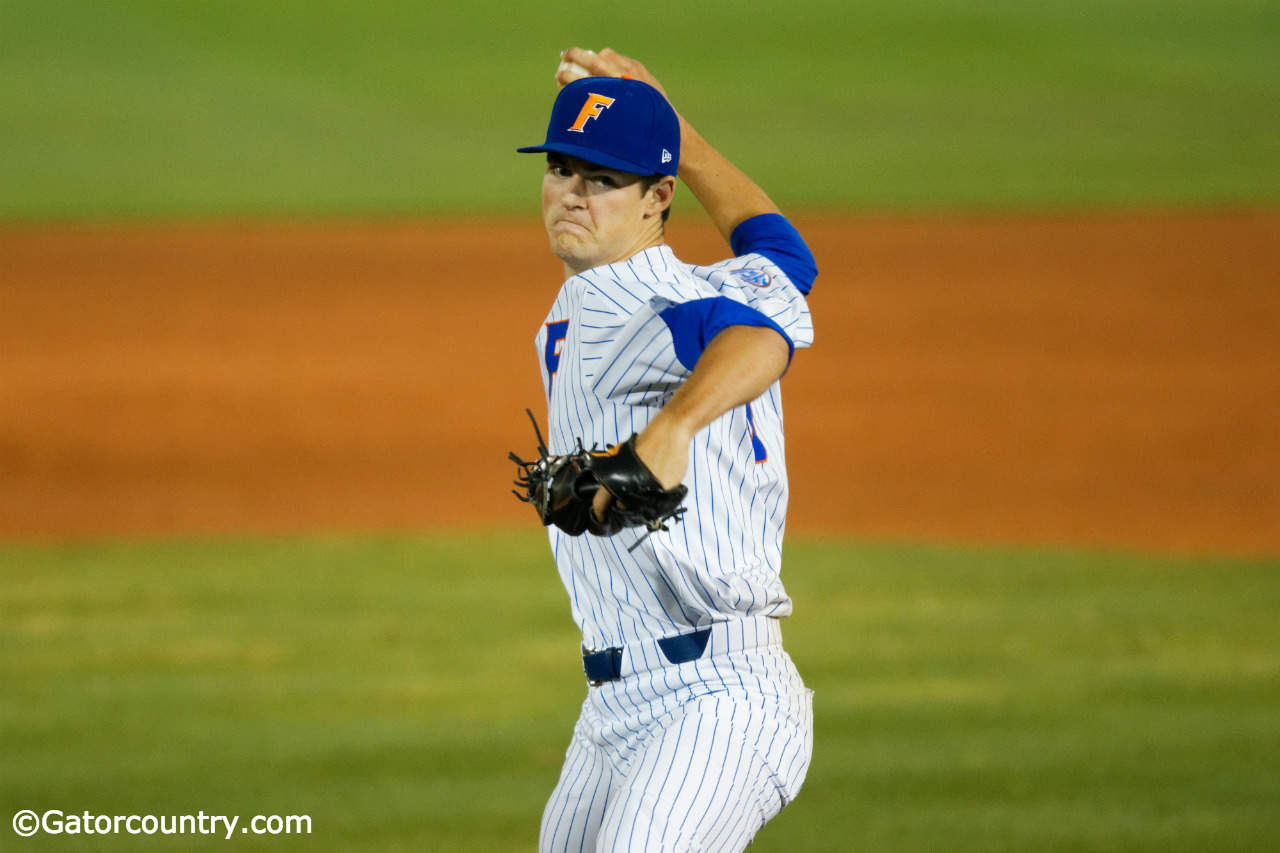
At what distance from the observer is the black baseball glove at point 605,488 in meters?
2.30

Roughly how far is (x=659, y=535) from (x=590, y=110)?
0.72 m

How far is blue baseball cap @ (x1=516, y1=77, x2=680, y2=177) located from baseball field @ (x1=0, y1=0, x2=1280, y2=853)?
307cm

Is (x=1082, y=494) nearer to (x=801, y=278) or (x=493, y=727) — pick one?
(x=493, y=727)

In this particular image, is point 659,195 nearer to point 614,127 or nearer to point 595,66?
point 614,127

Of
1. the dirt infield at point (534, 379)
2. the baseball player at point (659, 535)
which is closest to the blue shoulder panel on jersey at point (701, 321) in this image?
the baseball player at point (659, 535)

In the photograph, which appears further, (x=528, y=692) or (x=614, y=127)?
(x=528, y=692)

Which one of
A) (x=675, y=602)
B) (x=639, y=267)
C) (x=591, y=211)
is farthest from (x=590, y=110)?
(x=675, y=602)

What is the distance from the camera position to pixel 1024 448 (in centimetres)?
1162

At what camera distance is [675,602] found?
2.71 m

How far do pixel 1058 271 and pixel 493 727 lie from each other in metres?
11.4

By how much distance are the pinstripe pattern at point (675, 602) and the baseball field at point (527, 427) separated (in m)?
2.63

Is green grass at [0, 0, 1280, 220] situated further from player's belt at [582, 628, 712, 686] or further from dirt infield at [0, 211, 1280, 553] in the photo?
player's belt at [582, 628, 712, 686]

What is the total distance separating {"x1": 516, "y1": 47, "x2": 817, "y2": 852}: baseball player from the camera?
8.46 feet

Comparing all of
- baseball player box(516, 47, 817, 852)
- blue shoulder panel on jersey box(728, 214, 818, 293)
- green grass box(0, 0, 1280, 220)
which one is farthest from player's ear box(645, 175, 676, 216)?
green grass box(0, 0, 1280, 220)
